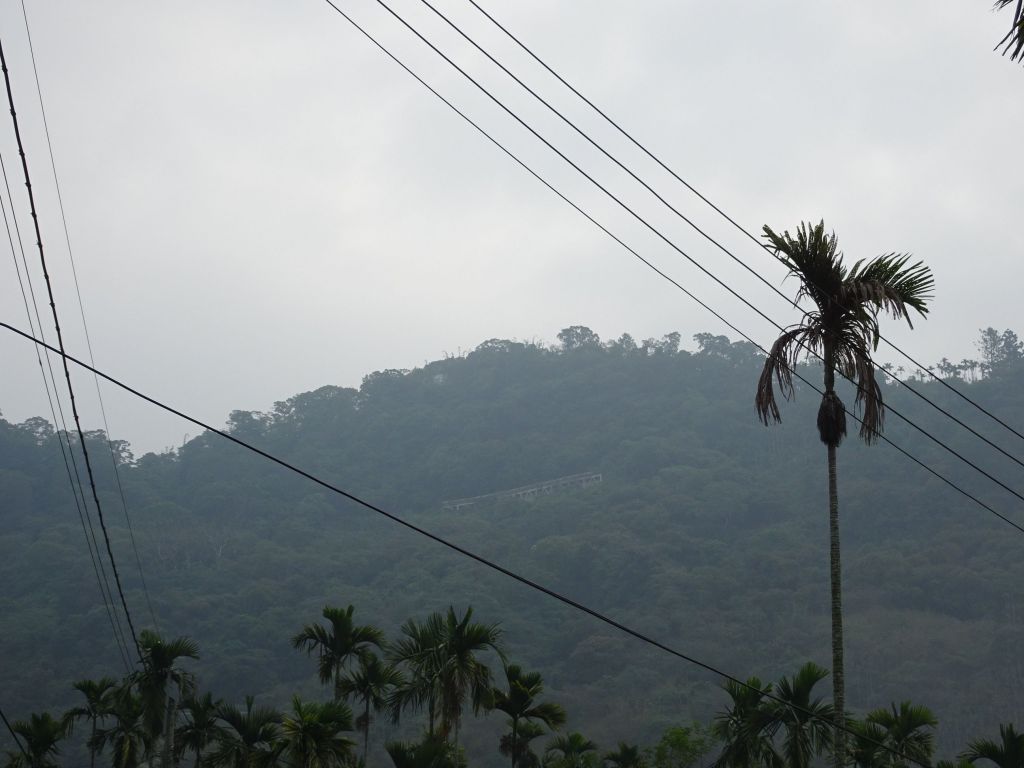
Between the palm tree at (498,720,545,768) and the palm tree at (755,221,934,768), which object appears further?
the palm tree at (498,720,545,768)

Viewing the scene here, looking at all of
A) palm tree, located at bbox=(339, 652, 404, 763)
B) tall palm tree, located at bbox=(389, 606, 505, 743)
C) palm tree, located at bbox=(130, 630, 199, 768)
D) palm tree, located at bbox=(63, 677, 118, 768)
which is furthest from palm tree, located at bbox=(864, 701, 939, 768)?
palm tree, located at bbox=(63, 677, 118, 768)

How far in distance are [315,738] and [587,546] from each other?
11645cm

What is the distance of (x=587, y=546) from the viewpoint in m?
135

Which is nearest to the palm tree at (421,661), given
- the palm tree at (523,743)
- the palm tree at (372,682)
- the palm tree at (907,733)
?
the palm tree at (372,682)

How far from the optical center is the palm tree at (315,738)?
19391mm

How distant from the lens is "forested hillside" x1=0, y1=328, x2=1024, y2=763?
105m

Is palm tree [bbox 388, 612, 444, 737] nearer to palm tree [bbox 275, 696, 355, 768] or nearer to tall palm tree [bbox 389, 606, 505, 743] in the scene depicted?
tall palm tree [bbox 389, 606, 505, 743]

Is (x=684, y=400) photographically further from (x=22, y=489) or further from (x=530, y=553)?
(x=22, y=489)

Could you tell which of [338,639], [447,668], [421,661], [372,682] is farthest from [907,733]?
[338,639]

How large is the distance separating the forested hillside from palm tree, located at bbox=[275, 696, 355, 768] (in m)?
76.5

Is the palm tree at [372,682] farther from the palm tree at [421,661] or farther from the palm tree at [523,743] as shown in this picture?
the palm tree at [523,743]

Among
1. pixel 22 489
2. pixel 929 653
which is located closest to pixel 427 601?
pixel 929 653

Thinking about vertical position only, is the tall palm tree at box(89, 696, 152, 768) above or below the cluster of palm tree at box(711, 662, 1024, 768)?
below

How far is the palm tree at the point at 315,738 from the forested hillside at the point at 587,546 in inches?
3012
